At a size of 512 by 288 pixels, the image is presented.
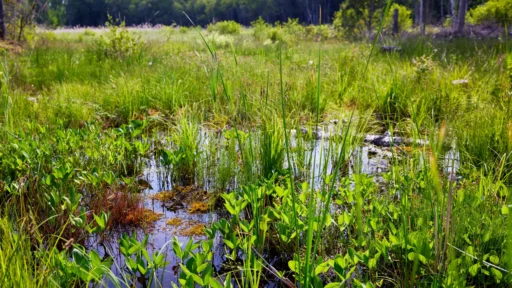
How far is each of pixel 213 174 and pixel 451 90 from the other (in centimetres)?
301

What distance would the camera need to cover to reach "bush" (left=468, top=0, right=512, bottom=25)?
50.8 ft

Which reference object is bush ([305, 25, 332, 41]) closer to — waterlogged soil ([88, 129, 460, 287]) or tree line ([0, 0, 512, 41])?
waterlogged soil ([88, 129, 460, 287])

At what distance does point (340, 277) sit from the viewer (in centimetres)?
144

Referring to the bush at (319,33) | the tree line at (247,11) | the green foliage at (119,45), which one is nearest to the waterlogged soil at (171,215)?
the bush at (319,33)

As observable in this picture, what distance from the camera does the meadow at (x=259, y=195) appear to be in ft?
4.84

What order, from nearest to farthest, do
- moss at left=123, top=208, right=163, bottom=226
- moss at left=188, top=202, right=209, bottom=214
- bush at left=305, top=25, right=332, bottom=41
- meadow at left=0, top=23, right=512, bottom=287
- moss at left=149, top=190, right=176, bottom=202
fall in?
meadow at left=0, top=23, right=512, bottom=287 → bush at left=305, top=25, right=332, bottom=41 → moss at left=123, top=208, right=163, bottom=226 → moss at left=188, top=202, right=209, bottom=214 → moss at left=149, top=190, right=176, bottom=202

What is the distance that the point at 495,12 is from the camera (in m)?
18.3

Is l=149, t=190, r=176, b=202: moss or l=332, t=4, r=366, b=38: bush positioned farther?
l=332, t=4, r=366, b=38: bush

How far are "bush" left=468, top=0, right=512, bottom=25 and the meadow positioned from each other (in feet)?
43.8

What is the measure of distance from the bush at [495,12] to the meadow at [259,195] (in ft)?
43.8

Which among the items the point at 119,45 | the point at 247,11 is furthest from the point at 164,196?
the point at 247,11

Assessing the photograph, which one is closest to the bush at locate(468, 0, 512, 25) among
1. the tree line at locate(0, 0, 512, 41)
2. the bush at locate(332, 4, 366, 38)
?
the tree line at locate(0, 0, 512, 41)

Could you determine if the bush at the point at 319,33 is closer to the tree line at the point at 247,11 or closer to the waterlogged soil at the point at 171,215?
the waterlogged soil at the point at 171,215

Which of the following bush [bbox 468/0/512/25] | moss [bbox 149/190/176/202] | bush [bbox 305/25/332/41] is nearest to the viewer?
bush [bbox 305/25/332/41]
